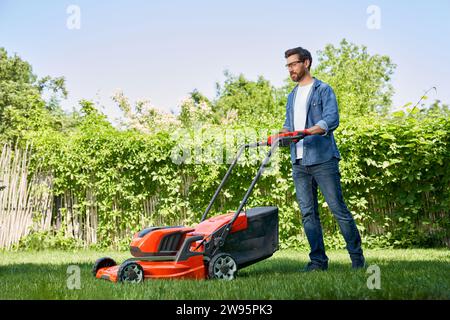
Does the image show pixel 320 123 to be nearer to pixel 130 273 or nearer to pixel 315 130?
pixel 315 130

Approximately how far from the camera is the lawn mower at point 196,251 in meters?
3.90

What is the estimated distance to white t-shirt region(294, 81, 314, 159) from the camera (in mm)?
4456

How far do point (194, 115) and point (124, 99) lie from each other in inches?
135

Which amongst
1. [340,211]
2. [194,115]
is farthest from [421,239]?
[194,115]

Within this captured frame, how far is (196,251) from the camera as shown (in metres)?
3.95

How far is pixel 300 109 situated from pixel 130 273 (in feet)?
A: 6.28

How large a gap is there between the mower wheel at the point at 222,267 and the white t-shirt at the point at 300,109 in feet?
3.46

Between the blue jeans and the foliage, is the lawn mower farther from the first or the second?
the foliage

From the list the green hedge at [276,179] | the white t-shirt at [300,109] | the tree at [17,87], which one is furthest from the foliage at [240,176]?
the tree at [17,87]

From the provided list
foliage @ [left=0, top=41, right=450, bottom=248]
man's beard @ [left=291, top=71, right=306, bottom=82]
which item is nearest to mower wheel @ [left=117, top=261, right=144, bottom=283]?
man's beard @ [left=291, top=71, right=306, bottom=82]

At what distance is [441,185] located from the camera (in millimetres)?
7293

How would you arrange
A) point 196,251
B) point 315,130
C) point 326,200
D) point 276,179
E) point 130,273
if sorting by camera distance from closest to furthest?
point 130,273 < point 196,251 < point 315,130 < point 326,200 < point 276,179

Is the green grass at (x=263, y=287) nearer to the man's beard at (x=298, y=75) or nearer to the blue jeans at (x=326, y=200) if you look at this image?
the blue jeans at (x=326, y=200)

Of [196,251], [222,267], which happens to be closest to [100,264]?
[196,251]
